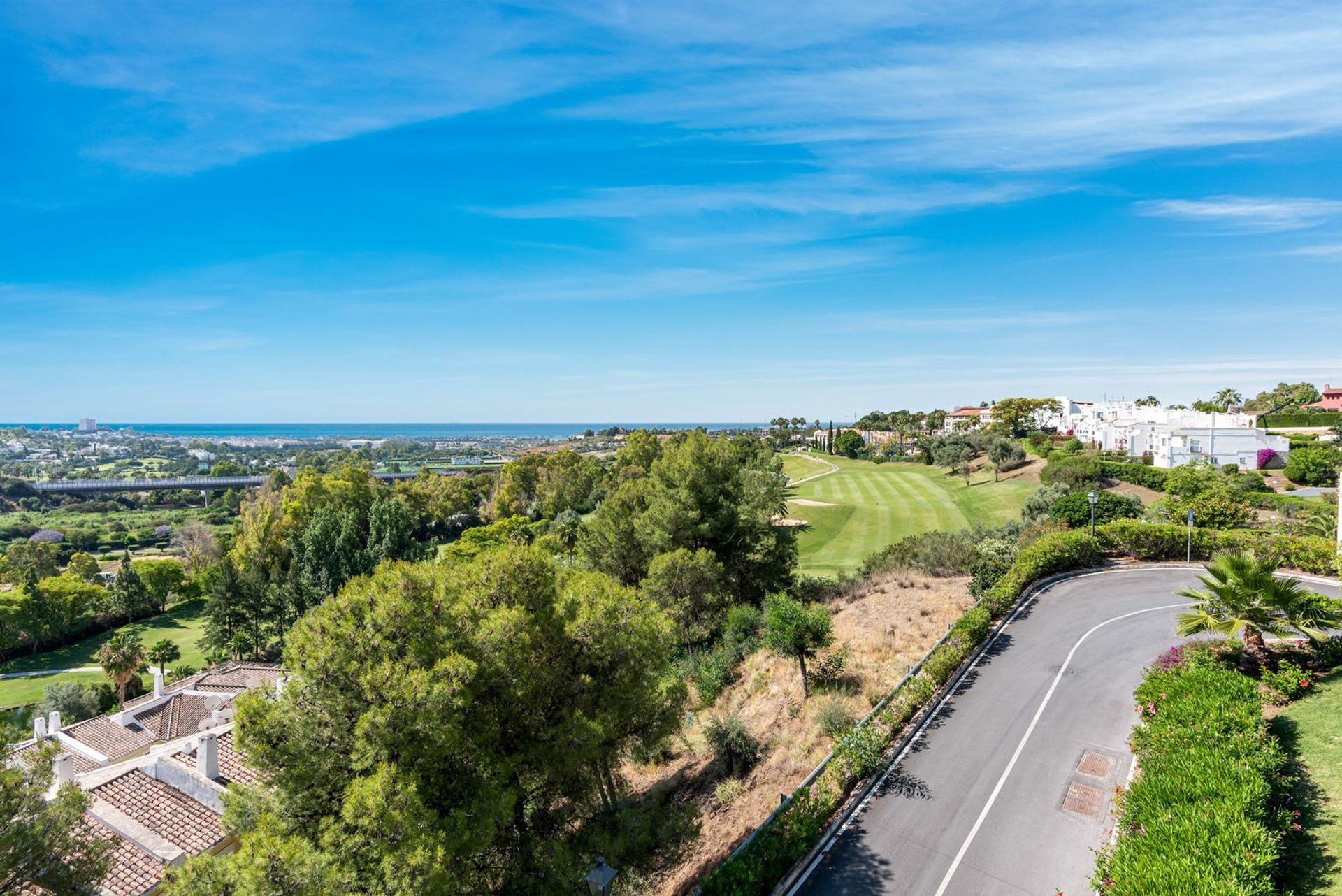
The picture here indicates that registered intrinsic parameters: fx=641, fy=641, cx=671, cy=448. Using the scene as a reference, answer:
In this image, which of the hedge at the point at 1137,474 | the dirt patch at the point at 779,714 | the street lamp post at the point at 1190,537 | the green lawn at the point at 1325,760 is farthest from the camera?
the hedge at the point at 1137,474

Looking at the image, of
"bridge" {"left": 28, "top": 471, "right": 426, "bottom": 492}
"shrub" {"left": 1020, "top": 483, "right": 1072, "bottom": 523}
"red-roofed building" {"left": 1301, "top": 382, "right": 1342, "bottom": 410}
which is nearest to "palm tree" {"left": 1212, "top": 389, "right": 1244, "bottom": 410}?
"red-roofed building" {"left": 1301, "top": 382, "right": 1342, "bottom": 410}

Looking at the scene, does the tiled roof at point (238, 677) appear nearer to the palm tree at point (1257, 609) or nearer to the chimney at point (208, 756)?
the chimney at point (208, 756)

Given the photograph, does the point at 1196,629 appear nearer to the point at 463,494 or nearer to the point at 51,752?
the point at 51,752

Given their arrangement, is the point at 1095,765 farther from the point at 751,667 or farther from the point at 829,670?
the point at 751,667

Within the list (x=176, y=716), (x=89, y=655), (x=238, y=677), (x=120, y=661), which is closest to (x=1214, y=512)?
(x=176, y=716)

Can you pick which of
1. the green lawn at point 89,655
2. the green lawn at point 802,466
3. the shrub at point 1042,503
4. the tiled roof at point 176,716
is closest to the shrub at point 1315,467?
the shrub at point 1042,503

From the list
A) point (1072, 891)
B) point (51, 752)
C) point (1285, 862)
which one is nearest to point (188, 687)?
point (51, 752)
